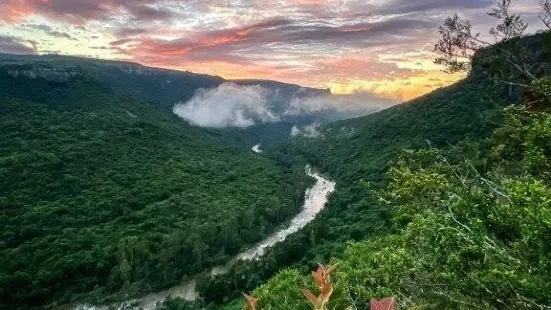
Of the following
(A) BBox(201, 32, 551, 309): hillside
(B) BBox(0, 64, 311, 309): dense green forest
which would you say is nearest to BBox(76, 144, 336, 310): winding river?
(B) BBox(0, 64, 311, 309): dense green forest

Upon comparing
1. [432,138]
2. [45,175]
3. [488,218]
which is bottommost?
[45,175]

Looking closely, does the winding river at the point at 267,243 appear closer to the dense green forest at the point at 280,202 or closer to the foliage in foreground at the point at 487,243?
the dense green forest at the point at 280,202

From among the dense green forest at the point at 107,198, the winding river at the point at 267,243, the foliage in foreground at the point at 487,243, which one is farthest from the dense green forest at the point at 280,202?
the winding river at the point at 267,243

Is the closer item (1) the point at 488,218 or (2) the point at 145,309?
(1) the point at 488,218

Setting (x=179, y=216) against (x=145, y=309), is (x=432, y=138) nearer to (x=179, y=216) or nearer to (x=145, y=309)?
(x=179, y=216)

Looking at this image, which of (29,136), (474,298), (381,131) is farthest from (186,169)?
(474,298)

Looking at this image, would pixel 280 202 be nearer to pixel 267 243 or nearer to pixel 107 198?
pixel 267 243
